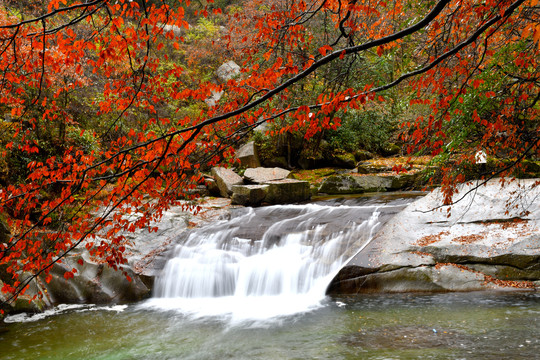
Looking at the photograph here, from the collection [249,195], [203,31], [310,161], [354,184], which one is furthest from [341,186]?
[203,31]

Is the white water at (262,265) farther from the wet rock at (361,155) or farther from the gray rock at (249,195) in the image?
the wet rock at (361,155)

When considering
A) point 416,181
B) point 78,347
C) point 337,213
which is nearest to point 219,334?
point 78,347

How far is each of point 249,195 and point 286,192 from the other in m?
1.27

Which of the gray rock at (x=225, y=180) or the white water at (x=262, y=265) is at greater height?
the gray rock at (x=225, y=180)

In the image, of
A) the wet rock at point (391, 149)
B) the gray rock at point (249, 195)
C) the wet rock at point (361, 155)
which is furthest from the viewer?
the wet rock at point (391, 149)

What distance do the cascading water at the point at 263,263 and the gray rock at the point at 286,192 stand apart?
199 cm

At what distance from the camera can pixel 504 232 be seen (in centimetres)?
689

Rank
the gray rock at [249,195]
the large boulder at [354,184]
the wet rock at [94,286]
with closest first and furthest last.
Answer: the wet rock at [94,286] → the gray rock at [249,195] → the large boulder at [354,184]

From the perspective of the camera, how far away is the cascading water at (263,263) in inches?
274

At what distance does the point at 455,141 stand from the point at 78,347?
23.6 ft

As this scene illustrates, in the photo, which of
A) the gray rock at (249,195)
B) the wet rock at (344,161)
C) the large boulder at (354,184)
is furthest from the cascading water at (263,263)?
the wet rock at (344,161)

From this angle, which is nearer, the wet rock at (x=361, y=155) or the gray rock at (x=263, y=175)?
the gray rock at (x=263, y=175)

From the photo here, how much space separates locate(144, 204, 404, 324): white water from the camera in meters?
6.88

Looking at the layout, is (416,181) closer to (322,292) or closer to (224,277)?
(322,292)
